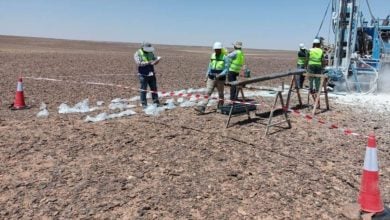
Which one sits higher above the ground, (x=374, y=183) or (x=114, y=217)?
(x=374, y=183)

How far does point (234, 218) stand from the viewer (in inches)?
180

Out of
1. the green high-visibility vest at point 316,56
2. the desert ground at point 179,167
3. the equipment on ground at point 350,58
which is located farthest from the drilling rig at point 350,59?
the desert ground at point 179,167

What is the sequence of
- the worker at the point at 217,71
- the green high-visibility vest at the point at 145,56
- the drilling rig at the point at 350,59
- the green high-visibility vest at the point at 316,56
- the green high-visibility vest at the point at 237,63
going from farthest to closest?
1. the drilling rig at the point at 350,59
2. the green high-visibility vest at the point at 316,56
3. the green high-visibility vest at the point at 145,56
4. the green high-visibility vest at the point at 237,63
5. the worker at the point at 217,71

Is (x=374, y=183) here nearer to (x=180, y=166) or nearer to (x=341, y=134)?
(x=180, y=166)

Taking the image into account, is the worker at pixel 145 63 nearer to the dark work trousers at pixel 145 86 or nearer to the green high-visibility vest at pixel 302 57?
the dark work trousers at pixel 145 86

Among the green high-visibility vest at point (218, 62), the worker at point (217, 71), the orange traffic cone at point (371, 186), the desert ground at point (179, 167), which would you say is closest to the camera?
the orange traffic cone at point (371, 186)

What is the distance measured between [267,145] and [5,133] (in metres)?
4.39

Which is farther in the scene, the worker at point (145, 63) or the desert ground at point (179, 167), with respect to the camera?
the worker at point (145, 63)

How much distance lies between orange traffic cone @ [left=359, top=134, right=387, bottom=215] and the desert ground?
30 cm

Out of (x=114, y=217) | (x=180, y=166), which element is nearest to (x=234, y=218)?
(x=114, y=217)

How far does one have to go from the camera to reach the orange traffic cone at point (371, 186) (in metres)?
4.59

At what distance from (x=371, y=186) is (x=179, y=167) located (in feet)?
7.97

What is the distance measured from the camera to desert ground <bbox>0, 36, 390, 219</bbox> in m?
4.79

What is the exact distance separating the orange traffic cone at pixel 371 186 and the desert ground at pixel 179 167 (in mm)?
300
